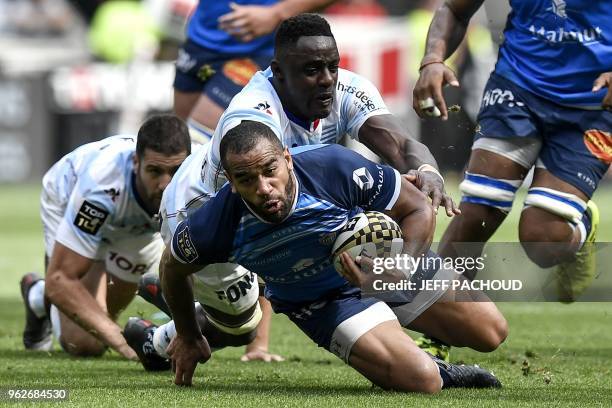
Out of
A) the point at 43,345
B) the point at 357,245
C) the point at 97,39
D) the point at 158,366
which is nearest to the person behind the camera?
the point at 357,245

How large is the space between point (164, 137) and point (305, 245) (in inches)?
58.3

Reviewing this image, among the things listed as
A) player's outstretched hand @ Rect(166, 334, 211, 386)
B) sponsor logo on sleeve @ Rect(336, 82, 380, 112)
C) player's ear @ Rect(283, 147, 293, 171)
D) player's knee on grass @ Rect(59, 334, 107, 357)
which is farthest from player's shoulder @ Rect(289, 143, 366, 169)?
player's knee on grass @ Rect(59, 334, 107, 357)

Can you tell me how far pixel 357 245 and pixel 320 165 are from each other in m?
0.36

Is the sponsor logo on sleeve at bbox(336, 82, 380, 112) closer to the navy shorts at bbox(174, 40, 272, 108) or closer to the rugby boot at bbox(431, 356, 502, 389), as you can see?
the rugby boot at bbox(431, 356, 502, 389)

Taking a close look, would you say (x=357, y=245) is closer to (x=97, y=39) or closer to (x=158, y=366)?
(x=158, y=366)

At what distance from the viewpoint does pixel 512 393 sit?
5.36 m

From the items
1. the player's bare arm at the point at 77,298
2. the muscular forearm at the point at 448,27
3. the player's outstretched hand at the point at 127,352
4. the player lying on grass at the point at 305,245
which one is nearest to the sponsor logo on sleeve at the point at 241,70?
the muscular forearm at the point at 448,27

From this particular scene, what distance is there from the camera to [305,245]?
5336 mm

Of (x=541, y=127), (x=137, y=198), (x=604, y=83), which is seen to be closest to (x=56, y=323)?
(x=137, y=198)

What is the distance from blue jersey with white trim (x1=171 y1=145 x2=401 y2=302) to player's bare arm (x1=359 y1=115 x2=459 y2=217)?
21 centimetres

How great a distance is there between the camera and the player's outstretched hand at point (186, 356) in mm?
5531

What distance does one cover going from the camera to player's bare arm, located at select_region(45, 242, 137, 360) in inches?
264

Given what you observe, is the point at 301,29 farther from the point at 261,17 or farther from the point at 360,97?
the point at 261,17

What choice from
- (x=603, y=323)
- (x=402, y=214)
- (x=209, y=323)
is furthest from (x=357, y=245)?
(x=603, y=323)
